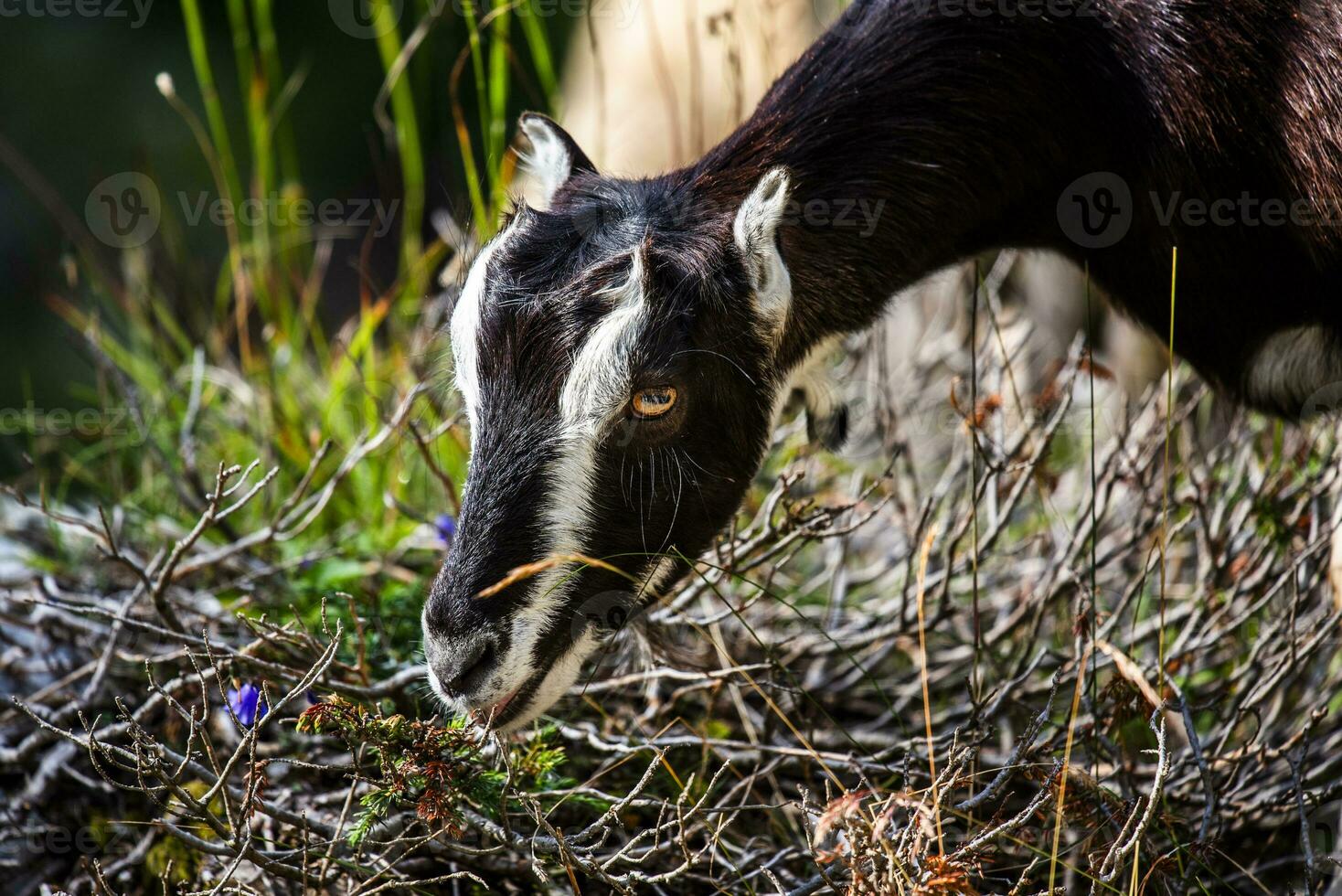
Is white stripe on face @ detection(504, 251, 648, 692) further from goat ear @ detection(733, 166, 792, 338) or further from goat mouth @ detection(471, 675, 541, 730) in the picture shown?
goat ear @ detection(733, 166, 792, 338)

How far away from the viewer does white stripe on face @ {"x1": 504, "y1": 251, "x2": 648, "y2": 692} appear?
→ 230 cm

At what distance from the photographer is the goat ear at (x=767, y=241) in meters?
2.37

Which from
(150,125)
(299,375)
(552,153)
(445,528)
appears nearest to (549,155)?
(552,153)

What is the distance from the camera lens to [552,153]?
277cm

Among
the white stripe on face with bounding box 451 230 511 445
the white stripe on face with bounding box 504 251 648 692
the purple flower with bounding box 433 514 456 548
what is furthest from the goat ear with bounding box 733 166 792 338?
the purple flower with bounding box 433 514 456 548

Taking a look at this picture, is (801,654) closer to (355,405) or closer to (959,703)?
(959,703)

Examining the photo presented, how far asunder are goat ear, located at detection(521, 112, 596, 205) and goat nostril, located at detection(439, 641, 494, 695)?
3.53 ft

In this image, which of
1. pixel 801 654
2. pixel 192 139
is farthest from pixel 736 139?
pixel 192 139

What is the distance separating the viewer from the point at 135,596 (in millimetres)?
2996

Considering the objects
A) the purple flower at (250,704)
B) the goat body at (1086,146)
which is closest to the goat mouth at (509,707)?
the purple flower at (250,704)

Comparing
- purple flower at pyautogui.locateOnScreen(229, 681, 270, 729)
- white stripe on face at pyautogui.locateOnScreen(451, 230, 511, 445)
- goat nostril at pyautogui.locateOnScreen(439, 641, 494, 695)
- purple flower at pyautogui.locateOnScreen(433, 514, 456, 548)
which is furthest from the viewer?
purple flower at pyautogui.locateOnScreen(433, 514, 456, 548)

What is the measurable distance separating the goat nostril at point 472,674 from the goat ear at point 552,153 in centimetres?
107

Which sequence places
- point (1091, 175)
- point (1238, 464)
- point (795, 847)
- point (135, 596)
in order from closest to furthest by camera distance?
point (795, 847), point (1091, 175), point (135, 596), point (1238, 464)

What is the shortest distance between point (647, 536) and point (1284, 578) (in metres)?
1.68
